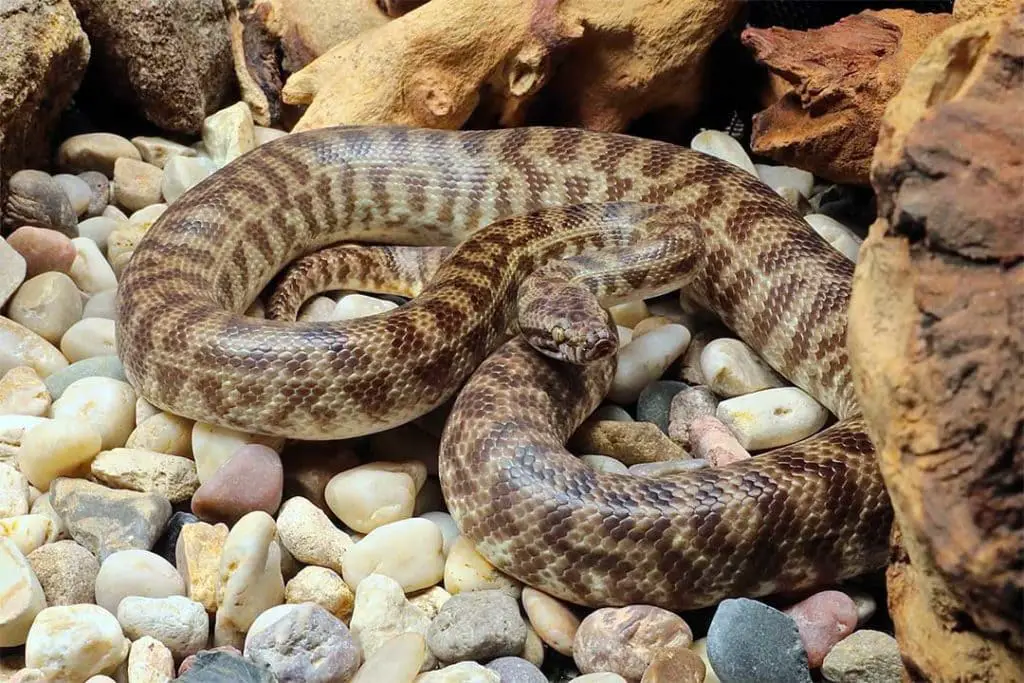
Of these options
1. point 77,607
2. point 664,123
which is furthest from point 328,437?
point 664,123

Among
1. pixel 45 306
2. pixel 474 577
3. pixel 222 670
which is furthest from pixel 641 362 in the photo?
pixel 45 306

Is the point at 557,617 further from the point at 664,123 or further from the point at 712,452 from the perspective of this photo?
the point at 664,123

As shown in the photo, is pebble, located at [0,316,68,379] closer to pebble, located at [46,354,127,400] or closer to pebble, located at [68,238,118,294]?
pebble, located at [46,354,127,400]

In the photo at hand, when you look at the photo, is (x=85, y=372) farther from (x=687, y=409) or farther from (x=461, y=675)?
(x=687, y=409)

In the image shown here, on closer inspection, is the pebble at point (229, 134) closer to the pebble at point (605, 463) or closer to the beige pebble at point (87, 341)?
the beige pebble at point (87, 341)

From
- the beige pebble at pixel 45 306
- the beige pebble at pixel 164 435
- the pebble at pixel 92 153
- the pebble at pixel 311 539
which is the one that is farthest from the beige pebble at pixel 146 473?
the pebble at pixel 92 153
